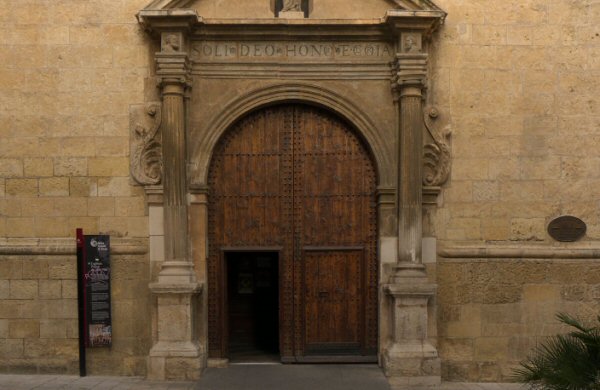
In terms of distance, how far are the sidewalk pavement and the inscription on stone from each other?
4.18 metres

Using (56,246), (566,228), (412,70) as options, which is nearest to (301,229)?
(412,70)

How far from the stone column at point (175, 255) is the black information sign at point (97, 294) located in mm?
718

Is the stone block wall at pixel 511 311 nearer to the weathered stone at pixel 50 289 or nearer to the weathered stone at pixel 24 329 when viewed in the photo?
the weathered stone at pixel 50 289

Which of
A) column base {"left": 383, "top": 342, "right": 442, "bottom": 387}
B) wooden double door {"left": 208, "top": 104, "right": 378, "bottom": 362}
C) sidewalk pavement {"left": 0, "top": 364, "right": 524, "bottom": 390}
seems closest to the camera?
sidewalk pavement {"left": 0, "top": 364, "right": 524, "bottom": 390}

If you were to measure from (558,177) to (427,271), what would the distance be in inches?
86.6

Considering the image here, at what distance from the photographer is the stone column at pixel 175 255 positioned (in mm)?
7352

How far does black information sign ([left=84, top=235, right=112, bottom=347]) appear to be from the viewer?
7637 mm

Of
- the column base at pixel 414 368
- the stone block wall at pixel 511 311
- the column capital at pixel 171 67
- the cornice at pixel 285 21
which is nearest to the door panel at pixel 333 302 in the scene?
the column base at pixel 414 368

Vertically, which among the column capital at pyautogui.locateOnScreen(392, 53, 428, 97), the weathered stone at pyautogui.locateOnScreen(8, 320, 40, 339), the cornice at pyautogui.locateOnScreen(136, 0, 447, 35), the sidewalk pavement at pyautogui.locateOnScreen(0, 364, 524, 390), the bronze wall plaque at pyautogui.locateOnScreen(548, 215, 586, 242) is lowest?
the sidewalk pavement at pyautogui.locateOnScreen(0, 364, 524, 390)

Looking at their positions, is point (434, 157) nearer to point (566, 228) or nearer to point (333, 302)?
point (566, 228)

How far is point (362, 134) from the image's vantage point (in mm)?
7840

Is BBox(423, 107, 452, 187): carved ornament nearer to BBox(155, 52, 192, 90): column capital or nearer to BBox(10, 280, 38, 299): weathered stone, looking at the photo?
BBox(155, 52, 192, 90): column capital

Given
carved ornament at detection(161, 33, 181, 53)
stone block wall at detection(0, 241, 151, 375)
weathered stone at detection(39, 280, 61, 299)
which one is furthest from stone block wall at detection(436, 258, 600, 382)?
weathered stone at detection(39, 280, 61, 299)

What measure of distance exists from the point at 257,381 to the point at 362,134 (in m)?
3.51
